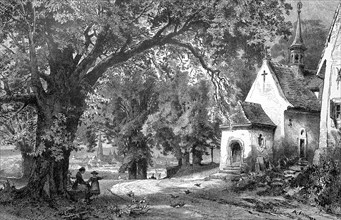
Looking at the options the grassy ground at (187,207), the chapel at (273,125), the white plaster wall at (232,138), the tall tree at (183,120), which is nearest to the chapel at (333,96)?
the chapel at (273,125)

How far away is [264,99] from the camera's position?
116ft

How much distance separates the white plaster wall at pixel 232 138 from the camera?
32906 mm

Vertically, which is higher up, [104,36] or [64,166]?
[104,36]

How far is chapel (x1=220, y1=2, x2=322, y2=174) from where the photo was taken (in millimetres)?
33031

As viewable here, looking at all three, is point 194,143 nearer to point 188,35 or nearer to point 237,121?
point 237,121

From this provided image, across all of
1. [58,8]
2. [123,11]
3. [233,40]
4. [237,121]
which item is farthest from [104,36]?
[237,121]

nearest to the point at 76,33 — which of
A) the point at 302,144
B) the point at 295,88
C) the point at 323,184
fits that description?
the point at 323,184

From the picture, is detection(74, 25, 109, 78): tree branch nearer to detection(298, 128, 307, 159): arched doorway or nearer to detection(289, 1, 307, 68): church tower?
detection(298, 128, 307, 159): arched doorway

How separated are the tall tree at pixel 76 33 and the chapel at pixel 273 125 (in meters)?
15.6

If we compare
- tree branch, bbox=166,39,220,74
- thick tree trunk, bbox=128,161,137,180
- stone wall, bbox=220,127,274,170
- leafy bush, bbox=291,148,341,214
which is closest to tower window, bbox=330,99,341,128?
leafy bush, bbox=291,148,341,214

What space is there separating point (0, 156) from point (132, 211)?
160ft

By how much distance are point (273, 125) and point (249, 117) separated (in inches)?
83.2

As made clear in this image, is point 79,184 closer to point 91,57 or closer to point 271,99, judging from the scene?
point 91,57

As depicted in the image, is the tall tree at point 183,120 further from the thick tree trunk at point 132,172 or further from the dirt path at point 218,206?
the dirt path at point 218,206
